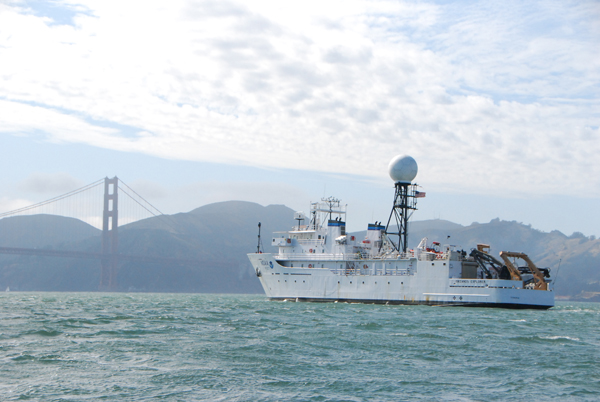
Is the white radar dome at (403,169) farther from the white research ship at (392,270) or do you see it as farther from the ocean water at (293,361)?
the ocean water at (293,361)

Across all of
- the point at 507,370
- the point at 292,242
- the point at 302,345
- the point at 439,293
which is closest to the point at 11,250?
the point at 292,242

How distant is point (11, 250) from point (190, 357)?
9898 cm

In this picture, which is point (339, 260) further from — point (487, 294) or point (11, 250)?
point (11, 250)

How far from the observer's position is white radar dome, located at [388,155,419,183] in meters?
54.1

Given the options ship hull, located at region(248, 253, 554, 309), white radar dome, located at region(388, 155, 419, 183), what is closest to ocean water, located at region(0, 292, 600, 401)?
ship hull, located at region(248, 253, 554, 309)

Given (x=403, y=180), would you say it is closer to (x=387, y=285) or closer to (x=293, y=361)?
(x=387, y=285)

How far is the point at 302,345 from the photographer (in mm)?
21812

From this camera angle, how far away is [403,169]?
54.1 meters

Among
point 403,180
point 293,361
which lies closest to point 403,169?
point 403,180

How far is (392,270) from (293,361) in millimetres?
28989

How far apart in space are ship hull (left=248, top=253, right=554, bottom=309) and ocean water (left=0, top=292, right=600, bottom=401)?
43.9ft

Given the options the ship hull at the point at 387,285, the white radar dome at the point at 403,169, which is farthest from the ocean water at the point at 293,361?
the white radar dome at the point at 403,169

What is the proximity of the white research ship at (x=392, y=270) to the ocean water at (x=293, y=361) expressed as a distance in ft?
45.7

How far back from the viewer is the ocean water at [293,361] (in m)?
14.6
